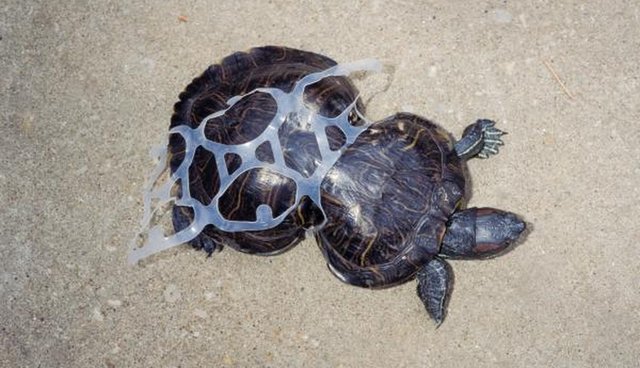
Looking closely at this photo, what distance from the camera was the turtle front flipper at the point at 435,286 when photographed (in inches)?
157

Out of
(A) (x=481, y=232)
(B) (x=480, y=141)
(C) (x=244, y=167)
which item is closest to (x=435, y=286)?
(A) (x=481, y=232)

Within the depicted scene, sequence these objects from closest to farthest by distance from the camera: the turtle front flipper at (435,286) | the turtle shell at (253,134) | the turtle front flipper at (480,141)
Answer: the turtle shell at (253,134)
the turtle front flipper at (435,286)
the turtle front flipper at (480,141)

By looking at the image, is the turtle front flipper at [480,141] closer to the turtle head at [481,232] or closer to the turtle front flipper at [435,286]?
the turtle head at [481,232]

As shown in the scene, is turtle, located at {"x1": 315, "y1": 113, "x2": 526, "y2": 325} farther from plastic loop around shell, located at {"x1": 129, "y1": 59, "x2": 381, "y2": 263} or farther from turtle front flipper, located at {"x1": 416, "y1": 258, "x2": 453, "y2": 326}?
plastic loop around shell, located at {"x1": 129, "y1": 59, "x2": 381, "y2": 263}

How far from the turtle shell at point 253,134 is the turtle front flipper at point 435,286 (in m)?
0.75

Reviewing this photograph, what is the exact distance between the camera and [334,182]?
147 inches

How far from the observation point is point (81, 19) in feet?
15.4

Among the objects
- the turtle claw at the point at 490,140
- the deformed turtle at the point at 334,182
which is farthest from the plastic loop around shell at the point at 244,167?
the turtle claw at the point at 490,140

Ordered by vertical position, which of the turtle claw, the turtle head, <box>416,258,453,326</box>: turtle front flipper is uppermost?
the turtle claw

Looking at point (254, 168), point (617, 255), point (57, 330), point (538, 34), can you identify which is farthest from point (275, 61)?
point (617, 255)

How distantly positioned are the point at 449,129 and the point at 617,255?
1312 mm

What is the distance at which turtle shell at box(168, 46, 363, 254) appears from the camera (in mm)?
3719

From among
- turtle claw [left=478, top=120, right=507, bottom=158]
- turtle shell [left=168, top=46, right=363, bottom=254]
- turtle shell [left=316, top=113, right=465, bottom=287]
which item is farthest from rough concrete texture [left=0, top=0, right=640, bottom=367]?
turtle shell [left=316, top=113, right=465, bottom=287]

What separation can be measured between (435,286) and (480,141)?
3.09ft
